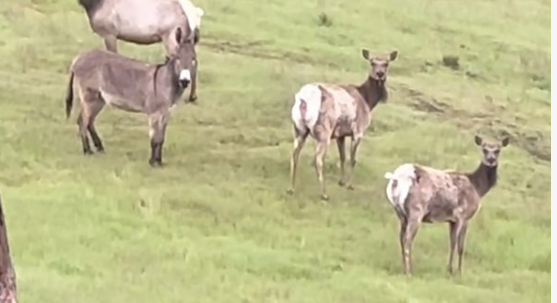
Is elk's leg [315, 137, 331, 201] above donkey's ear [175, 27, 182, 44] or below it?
below

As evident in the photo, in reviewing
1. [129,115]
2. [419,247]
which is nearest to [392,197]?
[419,247]

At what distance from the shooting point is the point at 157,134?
14070 millimetres

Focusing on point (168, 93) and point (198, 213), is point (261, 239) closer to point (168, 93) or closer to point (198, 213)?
point (198, 213)

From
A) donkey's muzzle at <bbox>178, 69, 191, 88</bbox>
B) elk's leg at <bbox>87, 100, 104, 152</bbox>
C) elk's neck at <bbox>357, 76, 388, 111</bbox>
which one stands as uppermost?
donkey's muzzle at <bbox>178, 69, 191, 88</bbox>

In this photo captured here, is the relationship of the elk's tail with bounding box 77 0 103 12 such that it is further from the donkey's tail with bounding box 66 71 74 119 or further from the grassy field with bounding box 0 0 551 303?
the donkey's tail with bounding box 66 71 74 119

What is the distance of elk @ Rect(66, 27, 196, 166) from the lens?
1404 centimetres

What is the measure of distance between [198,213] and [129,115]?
320cm

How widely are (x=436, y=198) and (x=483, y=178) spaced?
27.8 inches

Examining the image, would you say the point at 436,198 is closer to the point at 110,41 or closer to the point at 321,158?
the point at 321,158

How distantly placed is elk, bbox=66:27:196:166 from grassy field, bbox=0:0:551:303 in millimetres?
316

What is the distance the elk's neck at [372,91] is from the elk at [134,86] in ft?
4.95

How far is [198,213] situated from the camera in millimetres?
13000

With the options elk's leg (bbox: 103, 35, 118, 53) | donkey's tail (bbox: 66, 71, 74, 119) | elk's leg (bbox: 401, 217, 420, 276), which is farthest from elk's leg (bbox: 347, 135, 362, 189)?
elk's leg (bbox: 103, 35, 118, 53)

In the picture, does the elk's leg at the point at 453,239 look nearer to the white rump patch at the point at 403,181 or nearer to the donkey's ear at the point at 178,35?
the white rump patch at the point at 403,181
